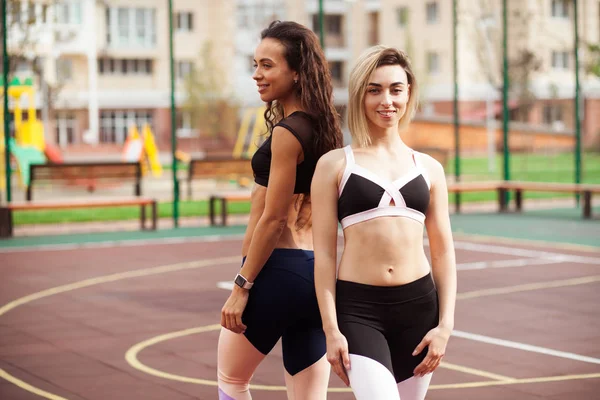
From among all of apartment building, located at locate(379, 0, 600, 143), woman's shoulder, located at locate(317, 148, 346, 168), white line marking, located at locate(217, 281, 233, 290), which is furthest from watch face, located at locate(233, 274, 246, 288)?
apartment building, located at locate(379, 0, 600, 143)

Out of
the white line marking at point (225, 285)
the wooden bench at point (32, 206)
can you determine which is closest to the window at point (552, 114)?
the wooden bench at point (32, 206)

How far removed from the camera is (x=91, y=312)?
10734mm

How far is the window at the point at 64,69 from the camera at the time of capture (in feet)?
190

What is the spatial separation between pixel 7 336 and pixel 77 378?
1.88 m

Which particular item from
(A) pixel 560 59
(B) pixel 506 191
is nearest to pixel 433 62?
(A) pixel 560 59

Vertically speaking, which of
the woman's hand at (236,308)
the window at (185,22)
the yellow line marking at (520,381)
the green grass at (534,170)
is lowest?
the yellow line marking at (520,381)

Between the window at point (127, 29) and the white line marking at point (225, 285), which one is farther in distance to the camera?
the window at point (127, 29)

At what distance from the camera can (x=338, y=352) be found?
13.4 feet

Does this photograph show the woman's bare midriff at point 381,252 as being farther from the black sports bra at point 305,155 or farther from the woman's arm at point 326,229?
the black sports bra at point 305,155

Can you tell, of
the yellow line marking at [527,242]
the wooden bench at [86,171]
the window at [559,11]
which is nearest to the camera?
the yellow line marking at [527,242]

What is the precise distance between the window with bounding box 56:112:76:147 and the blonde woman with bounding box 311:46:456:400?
61426mm

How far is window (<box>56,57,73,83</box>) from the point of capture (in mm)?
58031

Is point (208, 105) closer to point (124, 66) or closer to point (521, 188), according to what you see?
point (124, 66)

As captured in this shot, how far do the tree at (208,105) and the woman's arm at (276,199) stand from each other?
49.0 m
